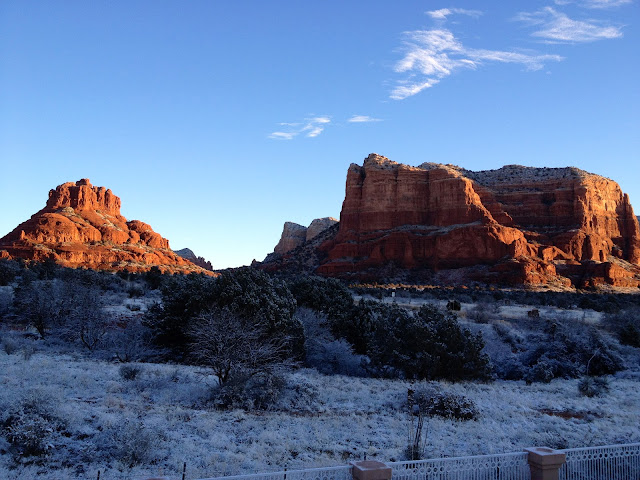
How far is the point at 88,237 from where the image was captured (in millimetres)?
93875

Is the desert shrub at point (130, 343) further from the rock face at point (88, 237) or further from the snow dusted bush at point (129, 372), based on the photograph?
the rock face at point (88, 237)

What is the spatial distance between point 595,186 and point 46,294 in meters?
122

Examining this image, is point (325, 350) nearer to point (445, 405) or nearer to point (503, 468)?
point (445, 405)

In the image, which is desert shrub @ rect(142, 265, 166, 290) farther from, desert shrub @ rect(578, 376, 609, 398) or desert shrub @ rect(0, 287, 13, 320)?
desert shrub @ rect(578, 376, 609, 398)

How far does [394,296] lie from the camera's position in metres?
59.5

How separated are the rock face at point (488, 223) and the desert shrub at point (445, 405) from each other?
3127 inches

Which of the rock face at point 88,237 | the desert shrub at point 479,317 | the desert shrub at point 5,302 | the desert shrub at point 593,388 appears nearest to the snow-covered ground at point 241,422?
the desert shrub at point 593,388

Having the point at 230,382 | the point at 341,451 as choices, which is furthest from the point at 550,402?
the point at 230,382

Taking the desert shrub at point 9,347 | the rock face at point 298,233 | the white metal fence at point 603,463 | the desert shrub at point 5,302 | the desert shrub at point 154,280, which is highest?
the rock face at point 298,233

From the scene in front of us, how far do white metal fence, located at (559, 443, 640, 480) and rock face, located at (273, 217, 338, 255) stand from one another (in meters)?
164

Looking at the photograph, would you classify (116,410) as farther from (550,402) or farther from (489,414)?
(550,402)

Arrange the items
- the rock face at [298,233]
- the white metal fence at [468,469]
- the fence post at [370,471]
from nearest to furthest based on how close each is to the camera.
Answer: the fence post at [370,471] → the white metal fence at [468,469] → the rock face at [298,233]

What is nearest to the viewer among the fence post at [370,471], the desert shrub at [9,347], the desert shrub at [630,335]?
the fence post at [370,471]

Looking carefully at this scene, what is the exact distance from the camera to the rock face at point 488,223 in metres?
98.1
